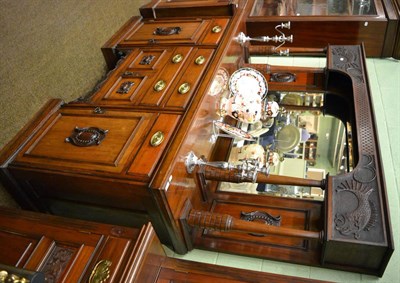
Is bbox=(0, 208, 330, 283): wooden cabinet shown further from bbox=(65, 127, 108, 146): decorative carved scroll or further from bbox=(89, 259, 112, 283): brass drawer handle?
bbox=(65, 127, 108, 146): decorative carved scroll

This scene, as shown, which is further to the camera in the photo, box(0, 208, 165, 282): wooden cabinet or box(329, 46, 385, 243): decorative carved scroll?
box(329, 46, 385, 243): decorative carved scroll

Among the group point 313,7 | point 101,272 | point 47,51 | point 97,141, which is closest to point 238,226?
point 101,272

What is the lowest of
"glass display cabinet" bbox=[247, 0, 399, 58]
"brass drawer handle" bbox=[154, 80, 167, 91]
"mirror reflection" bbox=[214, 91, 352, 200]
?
"mirror reflection" bbox=[214, 91, 352, 200]

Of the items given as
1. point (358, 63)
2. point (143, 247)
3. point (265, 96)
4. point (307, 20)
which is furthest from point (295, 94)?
point (143, 247)

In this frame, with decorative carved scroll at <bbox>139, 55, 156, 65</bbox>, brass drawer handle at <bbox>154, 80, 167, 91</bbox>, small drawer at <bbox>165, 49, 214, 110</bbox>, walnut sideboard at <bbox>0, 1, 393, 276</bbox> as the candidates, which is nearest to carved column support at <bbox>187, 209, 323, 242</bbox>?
walnut sideboard at <bbox>0, 1, 393, 276</bbox>

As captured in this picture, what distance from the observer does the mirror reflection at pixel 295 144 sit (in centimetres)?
134

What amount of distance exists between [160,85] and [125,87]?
0.16m

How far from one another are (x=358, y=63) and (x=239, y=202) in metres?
0.83

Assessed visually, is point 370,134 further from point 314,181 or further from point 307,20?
point 307,20

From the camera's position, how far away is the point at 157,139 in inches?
45.1

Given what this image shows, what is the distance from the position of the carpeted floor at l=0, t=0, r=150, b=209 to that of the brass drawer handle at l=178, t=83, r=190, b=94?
2.01ft

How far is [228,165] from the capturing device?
1.21m

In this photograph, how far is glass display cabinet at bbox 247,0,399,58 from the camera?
1826mm

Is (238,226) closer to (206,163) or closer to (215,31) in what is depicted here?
(206,163)
